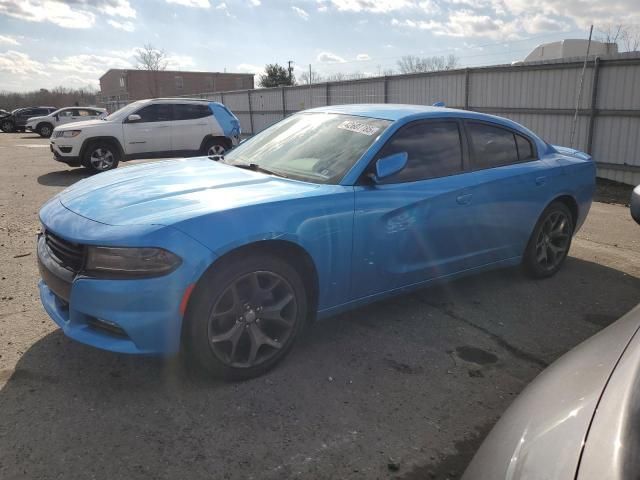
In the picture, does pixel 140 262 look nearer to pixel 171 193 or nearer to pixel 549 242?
pixel 171 193

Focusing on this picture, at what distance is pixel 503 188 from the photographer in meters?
4.24

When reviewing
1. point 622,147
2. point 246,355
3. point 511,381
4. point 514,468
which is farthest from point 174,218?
point 622,147

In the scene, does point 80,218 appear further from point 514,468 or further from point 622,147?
point 622,147

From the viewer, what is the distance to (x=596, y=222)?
7.70m

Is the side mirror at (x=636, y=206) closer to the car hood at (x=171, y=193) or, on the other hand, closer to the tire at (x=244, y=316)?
the car hood at (x=171, y=193)

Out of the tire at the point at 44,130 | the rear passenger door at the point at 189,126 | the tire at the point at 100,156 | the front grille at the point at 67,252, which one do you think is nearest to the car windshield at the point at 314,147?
the front grille at the point at 67,252

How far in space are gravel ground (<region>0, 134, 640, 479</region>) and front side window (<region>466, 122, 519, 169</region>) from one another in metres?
1.18

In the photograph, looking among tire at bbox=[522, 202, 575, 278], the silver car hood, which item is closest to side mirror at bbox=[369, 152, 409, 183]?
the silver car hood

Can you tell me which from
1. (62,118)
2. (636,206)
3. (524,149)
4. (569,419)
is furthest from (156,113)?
(62,118)

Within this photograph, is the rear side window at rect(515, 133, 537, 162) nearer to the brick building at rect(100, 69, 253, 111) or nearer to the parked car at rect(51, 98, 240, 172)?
the parked car at rect(51, 98, 240, 172)

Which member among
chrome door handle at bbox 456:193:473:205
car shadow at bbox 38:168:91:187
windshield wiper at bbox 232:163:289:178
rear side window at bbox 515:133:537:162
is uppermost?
rear side window at bbox 515:133:537:162

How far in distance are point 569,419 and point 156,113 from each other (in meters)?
12.4

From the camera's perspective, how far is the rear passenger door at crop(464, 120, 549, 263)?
413cm

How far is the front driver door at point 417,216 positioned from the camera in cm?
339
